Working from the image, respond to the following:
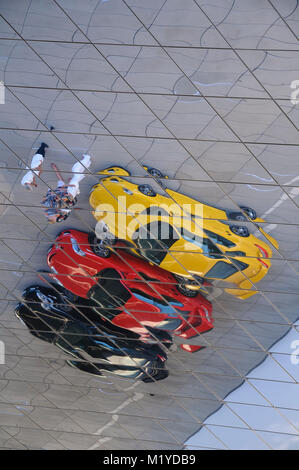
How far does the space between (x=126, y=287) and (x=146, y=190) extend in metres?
0.93

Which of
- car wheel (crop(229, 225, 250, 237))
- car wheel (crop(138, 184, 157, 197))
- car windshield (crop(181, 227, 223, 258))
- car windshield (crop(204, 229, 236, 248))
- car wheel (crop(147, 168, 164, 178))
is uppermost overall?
car wheel (crop(147, 168, 164, 178))

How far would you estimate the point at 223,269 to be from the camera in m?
3.88

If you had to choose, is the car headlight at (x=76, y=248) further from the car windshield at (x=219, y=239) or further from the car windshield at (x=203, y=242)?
the car windshield at (x=219, y=239)

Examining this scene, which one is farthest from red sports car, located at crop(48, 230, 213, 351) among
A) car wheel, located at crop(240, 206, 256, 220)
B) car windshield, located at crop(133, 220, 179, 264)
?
car wheel, located at crop(240, 206, 256, 220)

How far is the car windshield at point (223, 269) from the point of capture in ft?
12.6

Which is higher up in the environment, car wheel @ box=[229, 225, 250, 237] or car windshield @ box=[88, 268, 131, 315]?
car wheel @ box=[229, 225, 250, 237]

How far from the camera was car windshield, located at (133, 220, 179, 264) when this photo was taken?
3.82 meters

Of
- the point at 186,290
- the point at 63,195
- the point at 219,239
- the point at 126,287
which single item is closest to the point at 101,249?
the point at 126,287

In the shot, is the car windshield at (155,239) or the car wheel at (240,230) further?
the car windshield at (155,239)

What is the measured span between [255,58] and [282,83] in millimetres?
257

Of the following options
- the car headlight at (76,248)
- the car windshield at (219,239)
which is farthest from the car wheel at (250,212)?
the car headlight at (76,248)

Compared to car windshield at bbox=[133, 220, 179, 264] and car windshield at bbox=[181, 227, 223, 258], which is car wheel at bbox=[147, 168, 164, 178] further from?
car windshield at bbox=[181, 227, 223, 258]

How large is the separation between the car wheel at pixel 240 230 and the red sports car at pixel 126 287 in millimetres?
662

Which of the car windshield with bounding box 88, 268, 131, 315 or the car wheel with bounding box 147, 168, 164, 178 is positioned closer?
the car wheel with bounding box 147, 168, 164, 178
